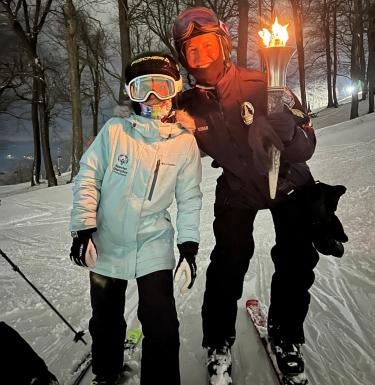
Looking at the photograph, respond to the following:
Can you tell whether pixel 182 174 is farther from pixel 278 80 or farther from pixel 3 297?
pixel 3 297

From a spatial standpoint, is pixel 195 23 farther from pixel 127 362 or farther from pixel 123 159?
pixel 127 362

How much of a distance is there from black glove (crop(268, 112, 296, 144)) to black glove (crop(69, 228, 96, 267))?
121 cm

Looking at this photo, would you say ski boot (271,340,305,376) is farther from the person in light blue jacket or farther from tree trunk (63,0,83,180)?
tree trunk (63,0,83,180)

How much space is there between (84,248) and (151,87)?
1075 millimetres

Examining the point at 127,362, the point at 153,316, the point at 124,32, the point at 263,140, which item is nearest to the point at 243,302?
the point at 127,362

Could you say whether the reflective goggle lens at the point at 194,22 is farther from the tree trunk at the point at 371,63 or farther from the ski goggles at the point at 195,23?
the tree trunk at the point at 371,63

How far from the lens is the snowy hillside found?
2852mm

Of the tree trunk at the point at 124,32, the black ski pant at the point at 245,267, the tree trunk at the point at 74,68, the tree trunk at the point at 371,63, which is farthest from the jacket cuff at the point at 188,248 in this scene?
the tree trunk at the point at 371,63

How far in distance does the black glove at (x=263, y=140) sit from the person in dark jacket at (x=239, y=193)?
7.8 inches

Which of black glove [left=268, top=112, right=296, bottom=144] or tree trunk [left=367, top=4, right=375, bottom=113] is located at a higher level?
tree trunk [left=367, top=4, right=375, bottom=113]

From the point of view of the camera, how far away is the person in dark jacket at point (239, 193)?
8.20 ft

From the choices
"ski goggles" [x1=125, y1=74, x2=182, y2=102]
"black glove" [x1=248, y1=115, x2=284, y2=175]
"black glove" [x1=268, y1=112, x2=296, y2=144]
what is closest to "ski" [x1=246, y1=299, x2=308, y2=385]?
"black glove" [x1=248, y1=115, x2=284, y2=175]

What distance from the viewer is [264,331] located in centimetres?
318

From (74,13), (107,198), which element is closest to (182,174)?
(107,198)
